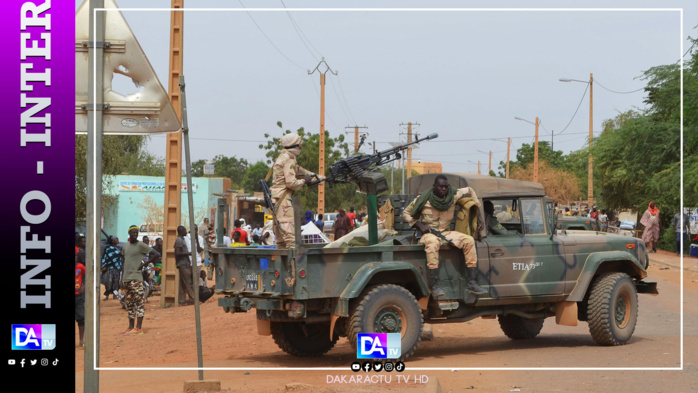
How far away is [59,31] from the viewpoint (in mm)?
5254

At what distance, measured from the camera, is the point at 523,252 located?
35.9 ft

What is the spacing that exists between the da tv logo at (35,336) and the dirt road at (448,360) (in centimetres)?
276

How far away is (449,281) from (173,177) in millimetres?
9360

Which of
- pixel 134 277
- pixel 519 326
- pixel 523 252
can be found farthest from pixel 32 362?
pixel 134 277

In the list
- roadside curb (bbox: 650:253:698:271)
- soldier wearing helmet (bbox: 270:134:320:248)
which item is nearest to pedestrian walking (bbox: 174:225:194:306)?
soldier wearing helmet (bbox: 270:134:320:248)

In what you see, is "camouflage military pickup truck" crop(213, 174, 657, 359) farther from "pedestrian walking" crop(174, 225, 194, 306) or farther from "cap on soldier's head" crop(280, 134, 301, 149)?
"pedestrian walking" crop(174, 225, 194, 306)

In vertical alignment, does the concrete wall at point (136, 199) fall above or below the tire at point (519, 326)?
above

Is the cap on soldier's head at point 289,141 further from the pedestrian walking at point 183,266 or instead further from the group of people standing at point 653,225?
the group of people standing at point 653,225

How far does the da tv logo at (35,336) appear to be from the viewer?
5609 millimetres

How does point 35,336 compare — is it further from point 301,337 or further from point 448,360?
point 448,360

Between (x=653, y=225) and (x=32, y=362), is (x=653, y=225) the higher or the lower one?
the higher one

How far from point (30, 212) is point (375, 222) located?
5486mm

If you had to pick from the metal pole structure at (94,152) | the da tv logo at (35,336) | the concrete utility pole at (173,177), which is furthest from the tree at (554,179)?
the metal pole structure at (94,152)

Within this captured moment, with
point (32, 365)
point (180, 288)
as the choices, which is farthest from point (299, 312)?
point (180, 288)
